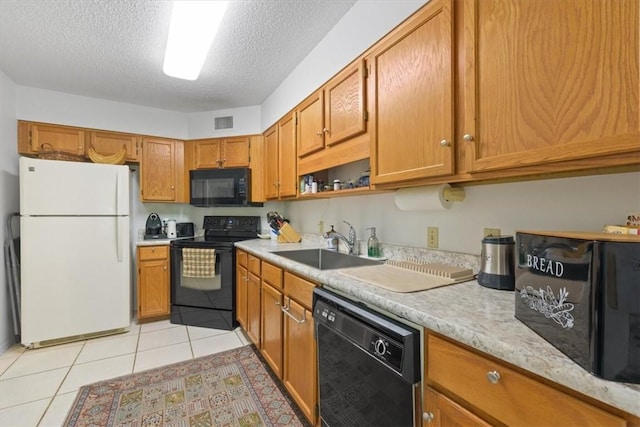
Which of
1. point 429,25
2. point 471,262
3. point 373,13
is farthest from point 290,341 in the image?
point 373,13

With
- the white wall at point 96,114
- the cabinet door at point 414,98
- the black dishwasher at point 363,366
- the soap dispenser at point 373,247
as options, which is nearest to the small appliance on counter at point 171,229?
the white wall at point 96,114

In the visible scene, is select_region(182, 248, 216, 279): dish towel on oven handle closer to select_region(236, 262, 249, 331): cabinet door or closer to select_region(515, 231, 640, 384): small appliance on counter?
select_region(236, 262, 249, 331): cabinet door

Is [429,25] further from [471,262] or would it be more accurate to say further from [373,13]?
[471,262]

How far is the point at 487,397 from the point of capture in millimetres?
646

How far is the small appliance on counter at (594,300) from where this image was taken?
17.9 inches

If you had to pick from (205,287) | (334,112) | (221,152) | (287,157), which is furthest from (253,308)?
(221,152)

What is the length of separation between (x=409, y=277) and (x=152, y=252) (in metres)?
2.78

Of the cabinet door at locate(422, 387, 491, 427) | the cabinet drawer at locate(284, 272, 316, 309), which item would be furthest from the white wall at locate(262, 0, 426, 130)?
the cabinet door at locate(422, 387, 491, 427)

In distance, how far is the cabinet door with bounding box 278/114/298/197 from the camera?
7.74 feet

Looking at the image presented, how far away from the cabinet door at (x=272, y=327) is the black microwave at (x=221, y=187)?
1.38m

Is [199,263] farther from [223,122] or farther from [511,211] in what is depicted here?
[511,211]

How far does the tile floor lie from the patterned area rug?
12 centimetres

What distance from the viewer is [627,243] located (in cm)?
46

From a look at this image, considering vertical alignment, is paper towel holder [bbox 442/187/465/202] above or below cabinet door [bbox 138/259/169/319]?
above
